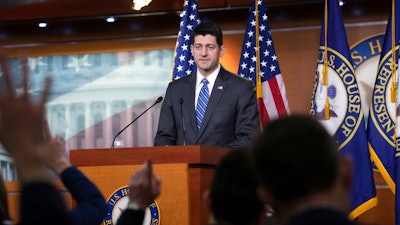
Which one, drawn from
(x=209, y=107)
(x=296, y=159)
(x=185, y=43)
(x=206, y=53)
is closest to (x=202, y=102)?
(x=209, y=107)

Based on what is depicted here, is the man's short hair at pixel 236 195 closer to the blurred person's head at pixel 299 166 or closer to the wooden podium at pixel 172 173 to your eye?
the blurred person's head at pixel 299 166

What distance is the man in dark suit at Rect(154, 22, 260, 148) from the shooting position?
5.50 meters

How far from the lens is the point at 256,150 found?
1551 millimetres

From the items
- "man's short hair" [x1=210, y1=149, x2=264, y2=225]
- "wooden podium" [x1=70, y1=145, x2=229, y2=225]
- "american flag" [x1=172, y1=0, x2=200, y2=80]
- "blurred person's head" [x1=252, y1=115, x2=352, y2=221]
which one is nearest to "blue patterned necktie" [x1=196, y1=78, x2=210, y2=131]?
"wooden podium" [x1=70, y1=145, x2=229, y2=225]

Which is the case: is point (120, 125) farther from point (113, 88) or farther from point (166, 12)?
point (166, 12)

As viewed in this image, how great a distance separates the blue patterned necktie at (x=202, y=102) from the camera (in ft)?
18.4

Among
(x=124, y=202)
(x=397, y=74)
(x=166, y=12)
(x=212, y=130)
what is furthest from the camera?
(x=166, y=12)

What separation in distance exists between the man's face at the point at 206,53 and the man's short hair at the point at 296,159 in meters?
4.28

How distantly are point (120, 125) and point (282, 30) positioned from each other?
1938 millimetres

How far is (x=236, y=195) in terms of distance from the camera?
6.34ft

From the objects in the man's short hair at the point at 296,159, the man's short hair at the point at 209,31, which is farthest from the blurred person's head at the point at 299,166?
the man's short hair at the point at 209,31

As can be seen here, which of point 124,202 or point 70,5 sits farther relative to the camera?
point 70,5

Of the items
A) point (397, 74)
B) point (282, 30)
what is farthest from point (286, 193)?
point (282, 30)

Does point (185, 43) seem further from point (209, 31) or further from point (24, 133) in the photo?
point (24, 133)
